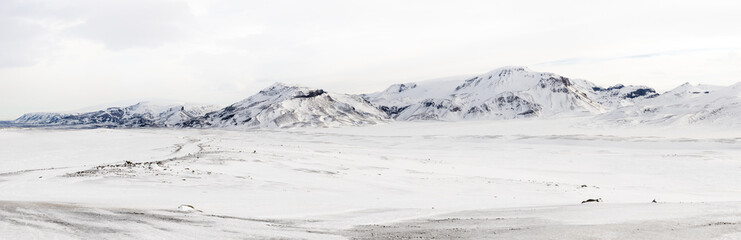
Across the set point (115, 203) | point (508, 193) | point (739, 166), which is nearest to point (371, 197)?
point (508, 193)

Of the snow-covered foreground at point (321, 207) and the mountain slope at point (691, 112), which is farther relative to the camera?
the mountain slope at point (691, 112)

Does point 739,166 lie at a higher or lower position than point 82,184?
lower

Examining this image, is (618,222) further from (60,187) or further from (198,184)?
(60,187)

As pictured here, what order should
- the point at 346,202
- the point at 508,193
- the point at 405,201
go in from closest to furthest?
the point at 346,202 → the point at 405,201 → the point at 508,193

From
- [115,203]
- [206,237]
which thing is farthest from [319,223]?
[115,203]

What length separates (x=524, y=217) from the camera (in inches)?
495

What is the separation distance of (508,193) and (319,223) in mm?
14042

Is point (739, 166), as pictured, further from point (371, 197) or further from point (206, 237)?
point (206, 237)

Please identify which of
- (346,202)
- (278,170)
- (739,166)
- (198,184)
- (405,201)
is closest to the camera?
(346,202)

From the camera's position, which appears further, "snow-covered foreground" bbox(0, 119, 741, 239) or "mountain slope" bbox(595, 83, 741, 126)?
"mountain slope" bbox(595, 83, 741, 126)

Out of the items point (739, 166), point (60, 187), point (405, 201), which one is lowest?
point (739, 166)

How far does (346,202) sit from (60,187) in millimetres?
11716

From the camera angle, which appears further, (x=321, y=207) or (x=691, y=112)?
(x=691, y=112)

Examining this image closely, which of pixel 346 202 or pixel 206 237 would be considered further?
pixel 346 202
